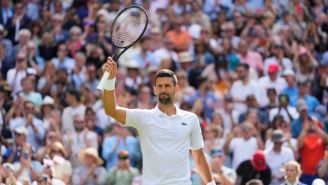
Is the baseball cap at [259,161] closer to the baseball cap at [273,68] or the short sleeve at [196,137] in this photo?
the baseball cap at [273,68]

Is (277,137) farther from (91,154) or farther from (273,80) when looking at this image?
(273,80)

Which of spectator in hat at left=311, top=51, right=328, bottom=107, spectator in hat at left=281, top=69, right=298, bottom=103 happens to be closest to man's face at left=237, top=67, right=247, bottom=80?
spectator in hat at left=281, top=69, right=298, bottom=103

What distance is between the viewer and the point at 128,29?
35.3 feet

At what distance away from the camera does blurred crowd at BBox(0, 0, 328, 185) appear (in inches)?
680

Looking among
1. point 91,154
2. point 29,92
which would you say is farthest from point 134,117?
point 29,92

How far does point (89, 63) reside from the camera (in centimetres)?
2048

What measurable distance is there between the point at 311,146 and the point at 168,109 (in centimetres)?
821

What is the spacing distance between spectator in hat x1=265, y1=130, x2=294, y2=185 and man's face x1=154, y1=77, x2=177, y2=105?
24.6 ft

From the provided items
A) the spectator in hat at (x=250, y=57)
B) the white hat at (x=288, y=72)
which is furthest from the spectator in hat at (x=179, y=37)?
the white hat at (x=288, y=72)

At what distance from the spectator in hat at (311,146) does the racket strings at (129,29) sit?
297 inches

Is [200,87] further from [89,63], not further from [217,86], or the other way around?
[89,63]

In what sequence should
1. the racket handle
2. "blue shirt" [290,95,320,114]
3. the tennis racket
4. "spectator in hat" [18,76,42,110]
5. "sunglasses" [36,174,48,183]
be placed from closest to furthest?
1. the racket handle
2. the tennis racket
3. "sunglasses" [36,174,48,183]
4. "spectator in hat" [18,76,42,110]
5. "blue shirt" [290,95,320,114]

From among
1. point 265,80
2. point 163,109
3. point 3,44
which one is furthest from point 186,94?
point 163,109

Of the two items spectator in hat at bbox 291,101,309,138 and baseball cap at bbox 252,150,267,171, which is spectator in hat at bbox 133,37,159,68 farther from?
baseball cap at bbox 252,150,267,171
